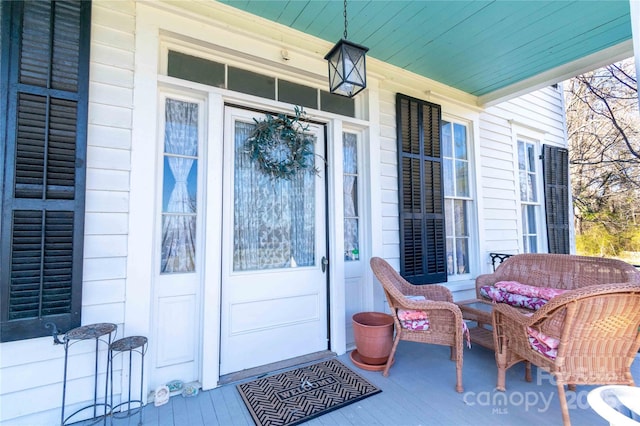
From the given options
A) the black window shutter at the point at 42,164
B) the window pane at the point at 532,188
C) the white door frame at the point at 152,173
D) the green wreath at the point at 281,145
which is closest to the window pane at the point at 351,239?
the green wreath at the point at 281,145

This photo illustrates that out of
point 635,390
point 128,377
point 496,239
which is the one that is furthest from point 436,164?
point 128,377

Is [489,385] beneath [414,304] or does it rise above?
beneath

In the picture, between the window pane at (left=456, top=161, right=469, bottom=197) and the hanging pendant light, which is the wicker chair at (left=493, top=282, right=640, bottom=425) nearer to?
the hanging pendant light

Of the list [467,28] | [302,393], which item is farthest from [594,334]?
[467,28]

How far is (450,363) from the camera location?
2.60 meters

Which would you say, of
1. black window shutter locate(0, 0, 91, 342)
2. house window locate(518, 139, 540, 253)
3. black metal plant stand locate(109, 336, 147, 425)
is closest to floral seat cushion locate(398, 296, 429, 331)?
black metal plant stand locate(109, 336, 147, 425)

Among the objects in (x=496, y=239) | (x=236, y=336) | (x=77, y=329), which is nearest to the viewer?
(x=77, y=329)

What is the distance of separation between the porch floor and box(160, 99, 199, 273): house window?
0.96m

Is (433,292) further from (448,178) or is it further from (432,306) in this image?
(448,178)

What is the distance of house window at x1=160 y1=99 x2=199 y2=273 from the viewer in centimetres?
221

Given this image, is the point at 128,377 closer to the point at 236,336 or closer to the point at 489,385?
the point at 236,336

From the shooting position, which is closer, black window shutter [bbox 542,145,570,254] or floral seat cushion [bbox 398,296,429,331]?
floral seat cushion [bbox 398,296,429,331]

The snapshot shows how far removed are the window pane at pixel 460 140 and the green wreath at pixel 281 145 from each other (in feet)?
7.45

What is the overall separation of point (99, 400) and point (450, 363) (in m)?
2.71
